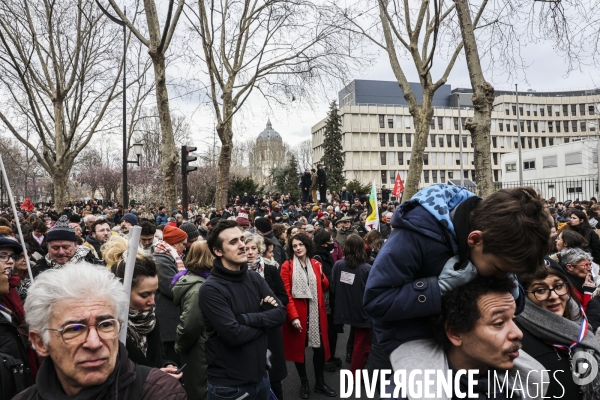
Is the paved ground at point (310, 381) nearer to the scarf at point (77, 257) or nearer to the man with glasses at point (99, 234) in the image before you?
the scarf at point (77, 257)

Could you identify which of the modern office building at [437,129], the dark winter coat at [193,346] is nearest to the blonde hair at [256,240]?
the dark winter coat at [193,346]

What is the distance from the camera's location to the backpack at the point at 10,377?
223 centimetres

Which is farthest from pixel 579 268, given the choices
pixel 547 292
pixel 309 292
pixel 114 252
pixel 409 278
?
pixel 114 252

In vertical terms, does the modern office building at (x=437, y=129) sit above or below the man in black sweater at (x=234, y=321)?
above

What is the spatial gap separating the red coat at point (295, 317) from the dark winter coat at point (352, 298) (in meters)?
0.20

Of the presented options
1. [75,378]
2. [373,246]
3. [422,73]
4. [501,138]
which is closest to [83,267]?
[75,378]

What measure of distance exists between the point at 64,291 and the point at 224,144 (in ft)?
52.8

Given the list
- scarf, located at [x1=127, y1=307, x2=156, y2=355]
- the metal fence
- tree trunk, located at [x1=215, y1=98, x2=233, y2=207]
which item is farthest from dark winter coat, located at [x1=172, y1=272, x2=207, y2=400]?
the metal fence

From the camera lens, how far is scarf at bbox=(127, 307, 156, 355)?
2.78 m

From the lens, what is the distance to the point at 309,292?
218 inches

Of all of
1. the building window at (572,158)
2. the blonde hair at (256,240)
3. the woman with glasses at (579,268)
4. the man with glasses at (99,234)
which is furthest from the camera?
the building window at (572,158)

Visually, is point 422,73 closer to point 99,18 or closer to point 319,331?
point 319,331

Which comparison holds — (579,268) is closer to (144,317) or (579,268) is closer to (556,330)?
(556,330)

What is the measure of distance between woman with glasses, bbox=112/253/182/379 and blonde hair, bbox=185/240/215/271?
99cm
